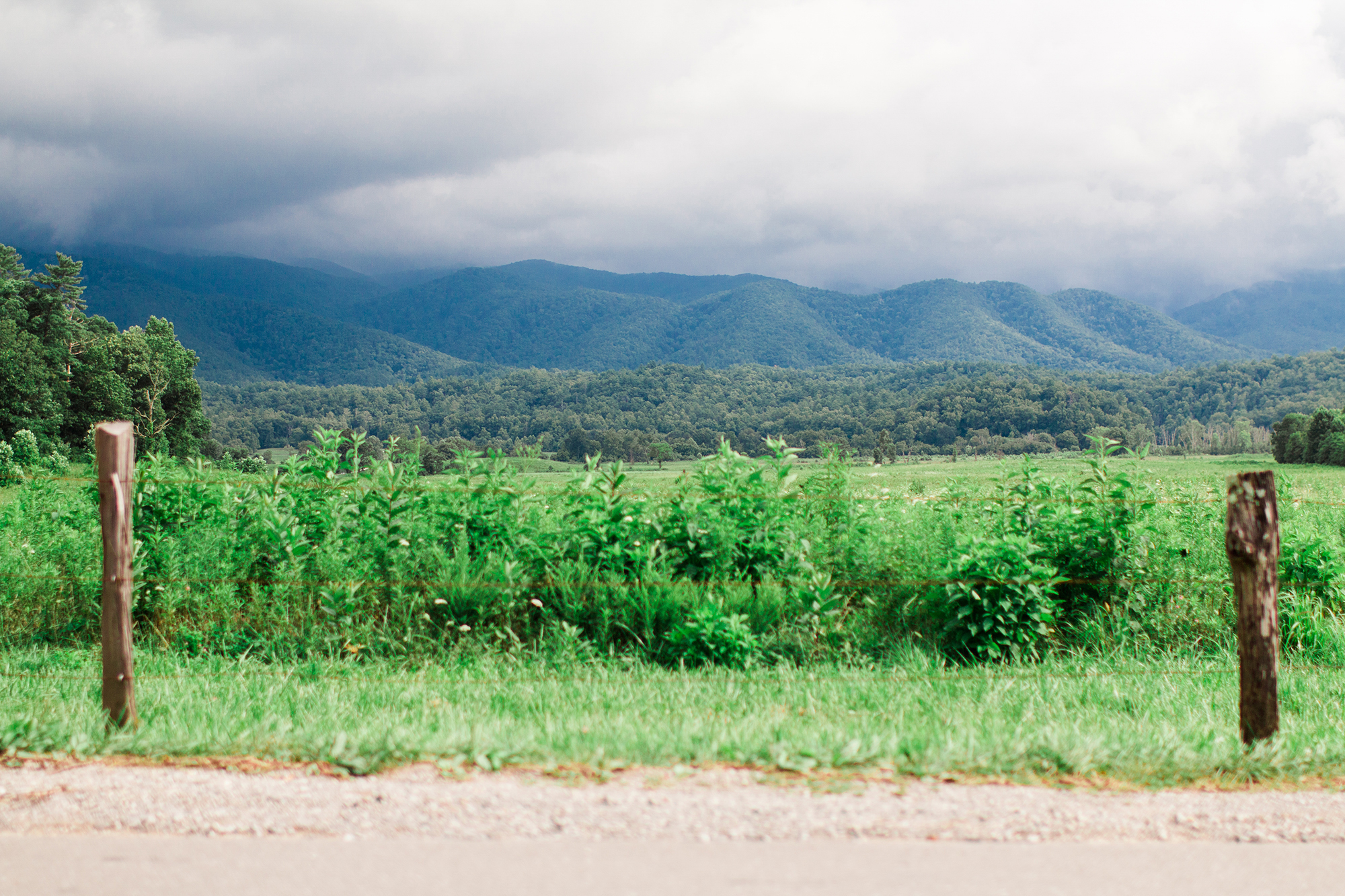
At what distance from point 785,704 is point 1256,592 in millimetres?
2831

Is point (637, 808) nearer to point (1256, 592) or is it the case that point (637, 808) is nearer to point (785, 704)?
point (785, 704)

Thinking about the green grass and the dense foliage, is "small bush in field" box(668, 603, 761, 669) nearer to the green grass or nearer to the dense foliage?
the green grass

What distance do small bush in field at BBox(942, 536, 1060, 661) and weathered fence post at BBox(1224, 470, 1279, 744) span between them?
2.33 m

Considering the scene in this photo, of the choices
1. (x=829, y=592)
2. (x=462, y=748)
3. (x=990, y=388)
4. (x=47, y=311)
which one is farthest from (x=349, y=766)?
(x=990, y=388)

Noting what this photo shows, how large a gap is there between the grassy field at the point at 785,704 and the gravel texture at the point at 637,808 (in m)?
0.21

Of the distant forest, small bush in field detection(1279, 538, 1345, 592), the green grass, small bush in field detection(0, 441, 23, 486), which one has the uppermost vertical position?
the distant forest

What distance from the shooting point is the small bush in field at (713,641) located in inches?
268

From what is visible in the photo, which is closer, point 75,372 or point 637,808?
point 637,808

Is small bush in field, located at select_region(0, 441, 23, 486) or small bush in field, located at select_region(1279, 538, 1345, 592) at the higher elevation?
small bush in field, located at select_region(0, 441, 23, 486)

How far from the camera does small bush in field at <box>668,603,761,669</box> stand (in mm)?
6797

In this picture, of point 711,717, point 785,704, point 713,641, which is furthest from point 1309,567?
point 711,717

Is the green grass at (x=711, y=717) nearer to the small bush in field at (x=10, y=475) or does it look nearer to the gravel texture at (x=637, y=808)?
the gravel texture at (x=637, y=808)

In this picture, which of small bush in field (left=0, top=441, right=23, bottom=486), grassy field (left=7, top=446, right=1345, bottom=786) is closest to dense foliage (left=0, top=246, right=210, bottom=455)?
small bush in field (left=0, top=441, right=23, bottom=486)

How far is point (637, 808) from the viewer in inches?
153
